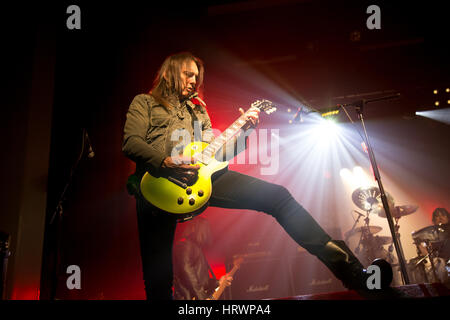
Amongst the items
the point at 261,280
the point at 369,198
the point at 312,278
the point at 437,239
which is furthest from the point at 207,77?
the point at 437,239

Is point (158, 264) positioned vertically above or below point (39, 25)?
below

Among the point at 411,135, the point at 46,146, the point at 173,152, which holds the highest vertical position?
the point at 411,135

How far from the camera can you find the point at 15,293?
3.38 meters

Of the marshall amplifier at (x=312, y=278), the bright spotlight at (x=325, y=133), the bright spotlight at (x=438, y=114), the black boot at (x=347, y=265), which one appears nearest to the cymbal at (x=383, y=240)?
the marshall amplifier at (x=312, y=278)

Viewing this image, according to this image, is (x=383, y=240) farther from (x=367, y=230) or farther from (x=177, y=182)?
(x=177, y=182)

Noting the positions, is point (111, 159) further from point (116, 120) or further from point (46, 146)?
point (46, 146)

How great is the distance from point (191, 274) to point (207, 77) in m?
3.75

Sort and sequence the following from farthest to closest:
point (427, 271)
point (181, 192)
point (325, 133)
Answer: point (325, 133) < point (427, 271) < point (181, 192)

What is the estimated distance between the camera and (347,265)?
5.42 ft

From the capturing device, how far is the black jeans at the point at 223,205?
1928 millimetres

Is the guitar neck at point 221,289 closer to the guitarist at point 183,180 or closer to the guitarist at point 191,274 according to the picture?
the guitarist at point 191,274

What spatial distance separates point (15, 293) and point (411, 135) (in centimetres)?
909
